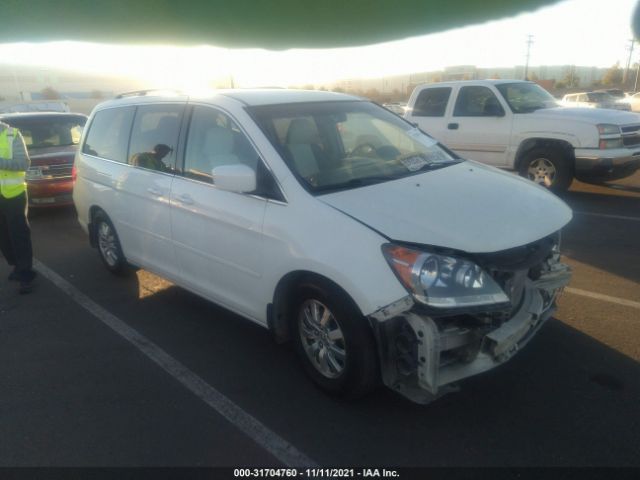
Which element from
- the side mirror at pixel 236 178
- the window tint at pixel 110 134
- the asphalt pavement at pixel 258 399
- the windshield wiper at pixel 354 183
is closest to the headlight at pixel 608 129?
the asphalt pavement at pixel 258 399

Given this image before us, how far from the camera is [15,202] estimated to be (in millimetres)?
5031

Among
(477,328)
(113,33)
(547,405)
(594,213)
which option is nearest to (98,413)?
(477,328)

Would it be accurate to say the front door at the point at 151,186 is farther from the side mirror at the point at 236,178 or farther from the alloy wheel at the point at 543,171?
the alloy wheel at the point at 543,171

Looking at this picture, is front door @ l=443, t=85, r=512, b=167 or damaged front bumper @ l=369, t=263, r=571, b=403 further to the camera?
front door @ l=443, t=85, r=512, b=167

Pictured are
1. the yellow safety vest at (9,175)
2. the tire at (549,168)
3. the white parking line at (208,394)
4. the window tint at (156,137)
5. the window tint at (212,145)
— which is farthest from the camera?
the tire at (549,168)

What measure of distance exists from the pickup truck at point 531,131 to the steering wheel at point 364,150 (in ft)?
12.0

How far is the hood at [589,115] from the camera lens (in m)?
7.43

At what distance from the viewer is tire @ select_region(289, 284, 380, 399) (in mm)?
2805

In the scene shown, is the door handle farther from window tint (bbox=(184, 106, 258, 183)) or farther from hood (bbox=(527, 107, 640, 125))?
hood (bbox=(527, 107, 640, 125))

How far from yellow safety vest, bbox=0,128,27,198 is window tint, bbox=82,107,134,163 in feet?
2.28

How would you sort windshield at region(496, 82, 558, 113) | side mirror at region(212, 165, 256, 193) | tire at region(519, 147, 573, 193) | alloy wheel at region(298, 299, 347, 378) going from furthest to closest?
windshield at region(496, 82, 558, 113)
tire at region(519, 147, 573, 193)
side mirror at region(212, 165, 256, 193)
alloy wheel at region(298, 299, 347, 378)

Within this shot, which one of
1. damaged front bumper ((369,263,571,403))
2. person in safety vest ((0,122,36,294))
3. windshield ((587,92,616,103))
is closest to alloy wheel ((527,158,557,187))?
damaged front bumper ((369,263,571,403))

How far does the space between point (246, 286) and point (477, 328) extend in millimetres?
1503

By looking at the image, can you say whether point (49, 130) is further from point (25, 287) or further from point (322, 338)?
point (322, 338)
